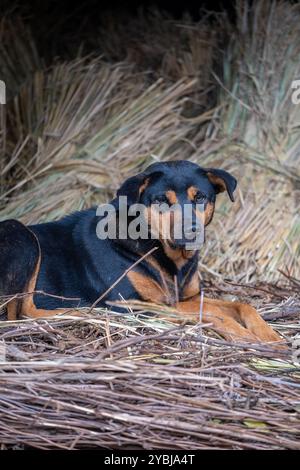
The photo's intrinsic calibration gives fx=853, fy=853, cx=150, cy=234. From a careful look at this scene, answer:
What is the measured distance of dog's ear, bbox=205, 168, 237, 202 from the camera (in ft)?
17.0

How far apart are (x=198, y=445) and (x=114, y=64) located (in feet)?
15.5

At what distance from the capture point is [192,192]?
5.15m

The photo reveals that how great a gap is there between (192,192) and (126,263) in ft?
2.12

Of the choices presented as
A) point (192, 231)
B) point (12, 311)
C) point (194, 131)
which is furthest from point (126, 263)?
point (194, 131)

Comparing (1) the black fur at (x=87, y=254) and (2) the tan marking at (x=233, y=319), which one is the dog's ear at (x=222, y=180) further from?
(2) the tan marking at (x=233, y=319)

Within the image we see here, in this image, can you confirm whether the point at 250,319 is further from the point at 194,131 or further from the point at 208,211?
the point at 194,131

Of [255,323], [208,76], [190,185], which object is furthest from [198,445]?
[208,76]

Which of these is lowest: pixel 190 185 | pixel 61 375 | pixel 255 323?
pixel 255 323

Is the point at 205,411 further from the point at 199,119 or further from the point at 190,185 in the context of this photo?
the point at 199,119

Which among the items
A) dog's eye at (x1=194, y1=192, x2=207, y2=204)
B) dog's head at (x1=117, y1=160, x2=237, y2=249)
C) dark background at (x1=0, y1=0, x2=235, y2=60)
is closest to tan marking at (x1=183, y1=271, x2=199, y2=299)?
dog's head at (x1=117, y1=160, x2=237, y2=249)

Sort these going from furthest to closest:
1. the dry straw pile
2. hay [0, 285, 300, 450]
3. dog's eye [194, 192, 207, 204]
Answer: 1. dog's eye [194, 192, 207, 204]
2. the dry straw pile
3. hay [0, 285, 300, 450]

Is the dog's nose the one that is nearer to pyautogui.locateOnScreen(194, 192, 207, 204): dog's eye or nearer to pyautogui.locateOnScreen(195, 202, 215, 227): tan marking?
pyautogui.locateOnScreen(195, 202, 215, 227): tan marking

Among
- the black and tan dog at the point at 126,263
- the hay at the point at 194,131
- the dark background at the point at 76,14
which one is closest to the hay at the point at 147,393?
the black and tan dog at the point at 126,263
